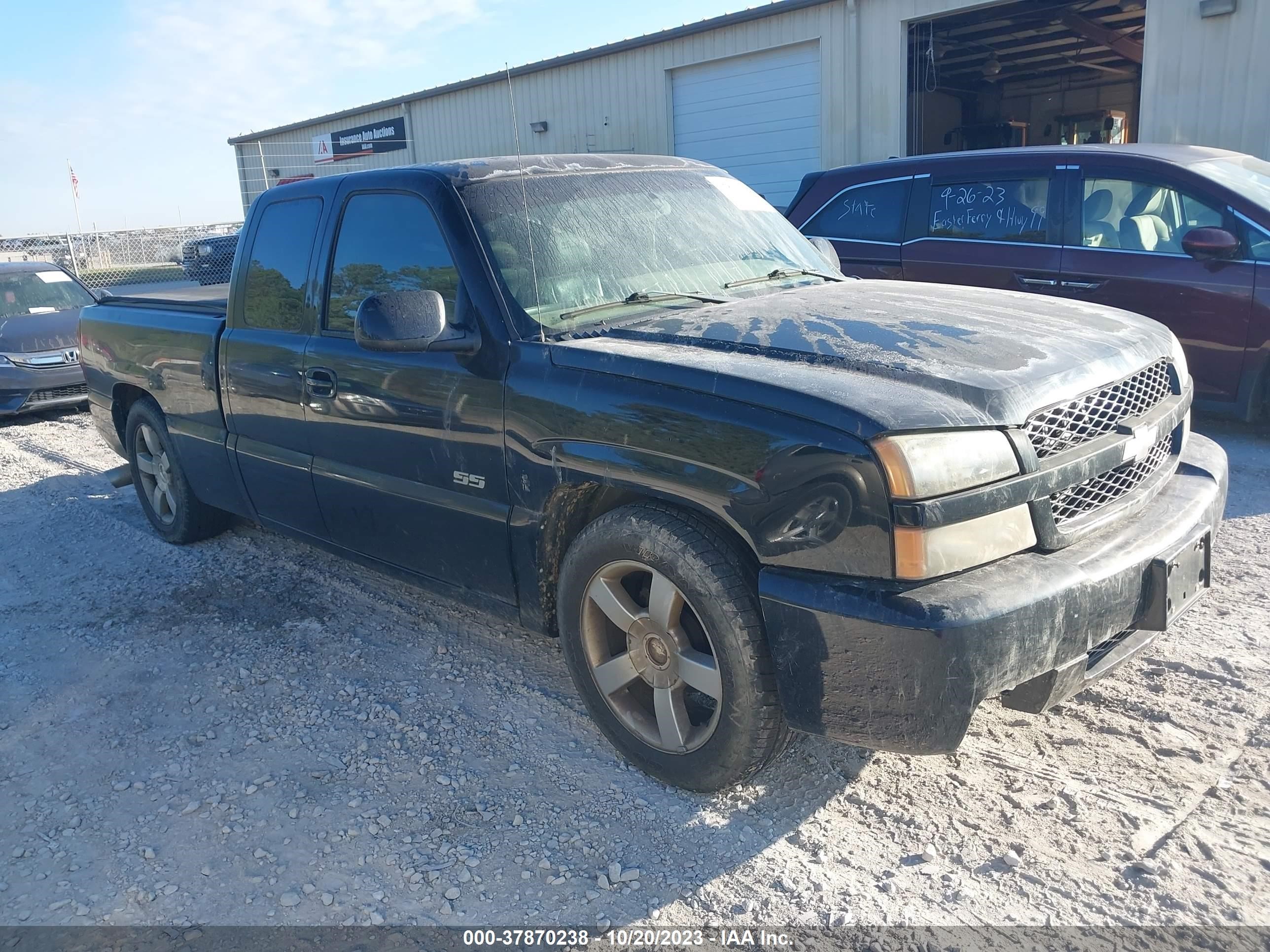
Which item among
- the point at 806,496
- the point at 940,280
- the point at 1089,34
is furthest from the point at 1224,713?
the point at 1089,34

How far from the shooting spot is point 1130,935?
232 centimetres

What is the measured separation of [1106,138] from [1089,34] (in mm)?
6527

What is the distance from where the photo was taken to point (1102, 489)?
9.34 feet

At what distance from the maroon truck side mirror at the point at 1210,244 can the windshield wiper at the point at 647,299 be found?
162 inches

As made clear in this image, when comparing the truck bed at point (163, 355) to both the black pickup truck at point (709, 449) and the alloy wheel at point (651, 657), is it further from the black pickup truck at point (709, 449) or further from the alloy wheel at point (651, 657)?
the alloy wheel at point (651, 657)

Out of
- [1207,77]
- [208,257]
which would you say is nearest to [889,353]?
[1207,77]

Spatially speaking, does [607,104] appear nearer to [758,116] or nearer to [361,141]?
[758,116]

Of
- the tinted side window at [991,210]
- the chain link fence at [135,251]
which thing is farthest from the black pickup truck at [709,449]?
the chain link fence at [135,251]

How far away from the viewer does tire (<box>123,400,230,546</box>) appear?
5.48 m

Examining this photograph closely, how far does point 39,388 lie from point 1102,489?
10225mm

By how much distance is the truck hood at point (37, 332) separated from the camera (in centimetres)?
1000

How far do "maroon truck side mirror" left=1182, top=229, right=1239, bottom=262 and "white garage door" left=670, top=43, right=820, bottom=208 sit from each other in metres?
9.18

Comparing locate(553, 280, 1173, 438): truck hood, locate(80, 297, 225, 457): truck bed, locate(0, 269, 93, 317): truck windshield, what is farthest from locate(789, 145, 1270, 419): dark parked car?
locate(0, 269, 93, 317): truck windshield

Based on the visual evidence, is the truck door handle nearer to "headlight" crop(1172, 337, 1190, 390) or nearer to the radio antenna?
the radio antenna
